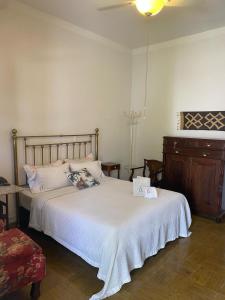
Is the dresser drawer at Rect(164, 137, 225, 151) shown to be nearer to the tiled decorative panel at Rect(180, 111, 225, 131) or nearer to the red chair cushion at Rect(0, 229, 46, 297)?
the tiled decorative panel at Rect(180, 111, 225, 131)

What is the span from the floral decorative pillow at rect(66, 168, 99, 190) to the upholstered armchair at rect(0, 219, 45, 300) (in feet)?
3.95

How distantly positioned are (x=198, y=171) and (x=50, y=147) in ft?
7.41

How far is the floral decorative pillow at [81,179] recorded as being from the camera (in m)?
3.02

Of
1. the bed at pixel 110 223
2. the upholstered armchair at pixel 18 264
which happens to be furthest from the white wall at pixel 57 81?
the upholstered armchair at pixel 18 264

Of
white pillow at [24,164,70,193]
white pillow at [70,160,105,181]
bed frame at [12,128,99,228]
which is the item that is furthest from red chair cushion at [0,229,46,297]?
white pillow at [70,160,105,181]

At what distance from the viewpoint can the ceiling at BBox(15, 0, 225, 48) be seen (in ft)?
9.37

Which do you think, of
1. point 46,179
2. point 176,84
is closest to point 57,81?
point 46,179

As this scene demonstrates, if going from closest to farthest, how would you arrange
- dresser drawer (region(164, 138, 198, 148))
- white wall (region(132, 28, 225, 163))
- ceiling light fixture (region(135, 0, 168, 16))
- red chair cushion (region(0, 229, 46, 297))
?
red chair cushion (region(0, 229, 46, 297)) → ceiling light fixture (region(135, 0, 168, 16)) → dresser drawer (region(164, 138, 198, 148)) → white wall (region(132, 28, 225, 163))

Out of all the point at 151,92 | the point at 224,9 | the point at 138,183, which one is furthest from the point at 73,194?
the point at 224,9

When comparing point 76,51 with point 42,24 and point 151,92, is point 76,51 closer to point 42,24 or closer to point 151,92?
point 42,24

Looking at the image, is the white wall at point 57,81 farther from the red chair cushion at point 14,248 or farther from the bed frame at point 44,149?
the red chair cushion at point 14,248

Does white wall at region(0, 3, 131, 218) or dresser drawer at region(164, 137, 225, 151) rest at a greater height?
white wall at region(0, 3, 131, 218)

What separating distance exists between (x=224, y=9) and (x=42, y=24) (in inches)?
94.1

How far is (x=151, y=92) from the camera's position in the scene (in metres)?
4.45
